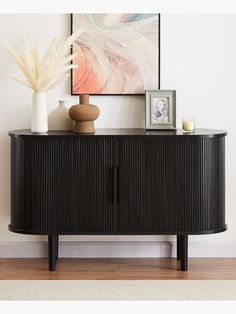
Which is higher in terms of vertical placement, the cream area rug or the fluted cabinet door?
the fluted cabinet door

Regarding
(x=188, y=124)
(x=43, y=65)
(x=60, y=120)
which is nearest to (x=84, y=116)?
(x=60, y=120)

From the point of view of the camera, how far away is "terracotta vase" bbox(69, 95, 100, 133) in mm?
4820

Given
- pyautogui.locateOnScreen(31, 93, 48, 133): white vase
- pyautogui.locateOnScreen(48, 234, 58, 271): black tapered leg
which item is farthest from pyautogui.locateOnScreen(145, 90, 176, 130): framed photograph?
pyautogui.locateOnScreen(48, 234, 58, 271): black tapered leg

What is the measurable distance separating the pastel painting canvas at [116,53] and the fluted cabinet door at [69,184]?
1.86 feet

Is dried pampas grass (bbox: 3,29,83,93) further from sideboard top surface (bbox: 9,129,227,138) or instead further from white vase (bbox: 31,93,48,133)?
sideboard top surface (bbox: 9,129,227,138)

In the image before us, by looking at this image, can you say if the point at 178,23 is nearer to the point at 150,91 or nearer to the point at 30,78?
the point at 150,91

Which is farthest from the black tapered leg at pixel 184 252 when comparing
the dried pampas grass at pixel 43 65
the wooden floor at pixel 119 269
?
the dried pampas grass at pixel 43 65

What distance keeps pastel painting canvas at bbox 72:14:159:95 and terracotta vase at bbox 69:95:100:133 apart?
288mm

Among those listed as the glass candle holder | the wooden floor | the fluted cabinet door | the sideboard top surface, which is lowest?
the wooden floor

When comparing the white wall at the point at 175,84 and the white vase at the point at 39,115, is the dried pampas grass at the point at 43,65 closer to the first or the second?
the white vase at the point at 39,115

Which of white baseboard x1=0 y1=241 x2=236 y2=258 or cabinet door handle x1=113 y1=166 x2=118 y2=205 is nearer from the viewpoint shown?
cabinet door handle x1=113 y1=166 x2=118 y2=205

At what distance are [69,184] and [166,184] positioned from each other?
Answer: 587 mm

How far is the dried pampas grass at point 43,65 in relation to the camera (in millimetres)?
4828

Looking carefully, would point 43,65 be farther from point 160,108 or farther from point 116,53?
point 160,108
